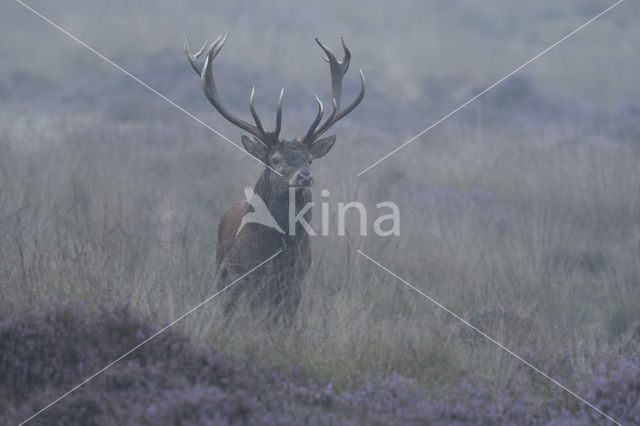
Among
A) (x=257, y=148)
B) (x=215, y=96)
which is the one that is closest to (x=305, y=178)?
(x=257, y=148)

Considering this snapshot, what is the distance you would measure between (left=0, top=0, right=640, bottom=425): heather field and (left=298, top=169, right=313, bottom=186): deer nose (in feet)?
2.88

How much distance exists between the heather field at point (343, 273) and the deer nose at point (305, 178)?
877 millimetres

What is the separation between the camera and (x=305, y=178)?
4836mm

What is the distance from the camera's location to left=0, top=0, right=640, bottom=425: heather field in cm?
386

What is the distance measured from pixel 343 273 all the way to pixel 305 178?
5.31ft

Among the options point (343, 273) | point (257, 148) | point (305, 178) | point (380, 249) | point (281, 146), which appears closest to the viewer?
Result: point (305, 178)

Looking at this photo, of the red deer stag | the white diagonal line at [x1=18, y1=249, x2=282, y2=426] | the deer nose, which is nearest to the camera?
the white diagonal line at [x1=18, y1=249, x2=282, y2=426]

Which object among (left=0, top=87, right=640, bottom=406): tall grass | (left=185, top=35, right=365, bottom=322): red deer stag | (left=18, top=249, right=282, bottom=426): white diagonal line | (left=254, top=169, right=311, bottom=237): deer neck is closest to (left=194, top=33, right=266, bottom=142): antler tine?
(left=185, top=35, right=365, bottom=322): red deer stag

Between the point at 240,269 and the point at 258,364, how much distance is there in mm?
1094

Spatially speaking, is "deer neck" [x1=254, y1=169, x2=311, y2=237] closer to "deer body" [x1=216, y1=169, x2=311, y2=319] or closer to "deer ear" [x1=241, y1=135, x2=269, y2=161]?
"deer body" [x1=216, y1=169, x2=311, y2=319]

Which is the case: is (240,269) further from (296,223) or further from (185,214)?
(185,214)

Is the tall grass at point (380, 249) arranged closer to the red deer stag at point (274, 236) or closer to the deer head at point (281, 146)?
the red deer stag at point (274, 236)

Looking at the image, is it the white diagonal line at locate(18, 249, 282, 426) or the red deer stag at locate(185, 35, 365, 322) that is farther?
the red deer stag at locate(185, 35, 365, 322)

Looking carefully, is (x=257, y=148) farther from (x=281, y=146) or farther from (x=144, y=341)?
(x=144, y=341)
